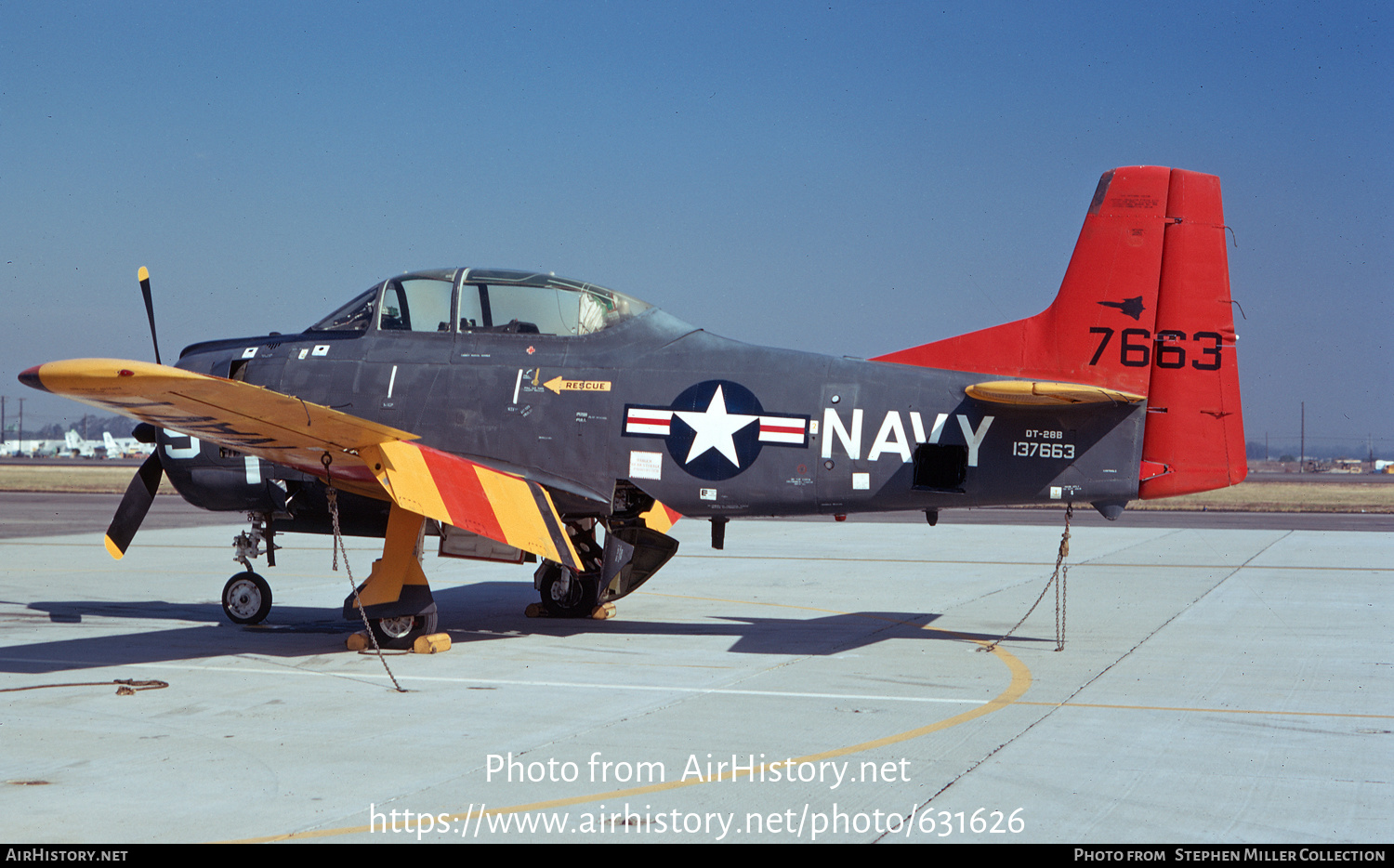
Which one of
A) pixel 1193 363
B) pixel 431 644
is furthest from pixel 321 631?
pixel 1193 363

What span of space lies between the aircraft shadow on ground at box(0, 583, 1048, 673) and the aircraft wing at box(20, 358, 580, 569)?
6.39 feet

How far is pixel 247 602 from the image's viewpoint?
12.1m

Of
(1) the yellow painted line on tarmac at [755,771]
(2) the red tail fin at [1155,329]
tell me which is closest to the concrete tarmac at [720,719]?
(1) the yellow painted line on tarmac at [755,771]

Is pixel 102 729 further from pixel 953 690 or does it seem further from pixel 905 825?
pixel 953 690

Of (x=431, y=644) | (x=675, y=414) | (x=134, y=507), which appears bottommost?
(x=431, y=644)

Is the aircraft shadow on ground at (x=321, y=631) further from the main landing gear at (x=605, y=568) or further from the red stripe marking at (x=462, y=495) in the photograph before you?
the red stripe marking at (x=462, y=495)

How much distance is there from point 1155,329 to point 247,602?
9882 mm

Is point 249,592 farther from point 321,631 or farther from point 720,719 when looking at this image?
point 720,719

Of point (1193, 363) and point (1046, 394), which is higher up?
point (1193, 363)

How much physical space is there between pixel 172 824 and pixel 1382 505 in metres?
48.9

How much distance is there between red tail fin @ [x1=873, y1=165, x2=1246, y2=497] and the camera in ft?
33.4

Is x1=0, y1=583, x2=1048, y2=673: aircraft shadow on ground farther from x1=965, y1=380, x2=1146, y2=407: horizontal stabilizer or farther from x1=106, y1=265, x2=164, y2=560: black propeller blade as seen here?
x1=965, y1=380, x2=1146, y2=407: horizontal stabilizer

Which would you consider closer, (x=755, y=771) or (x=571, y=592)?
(x=755, y=771)
